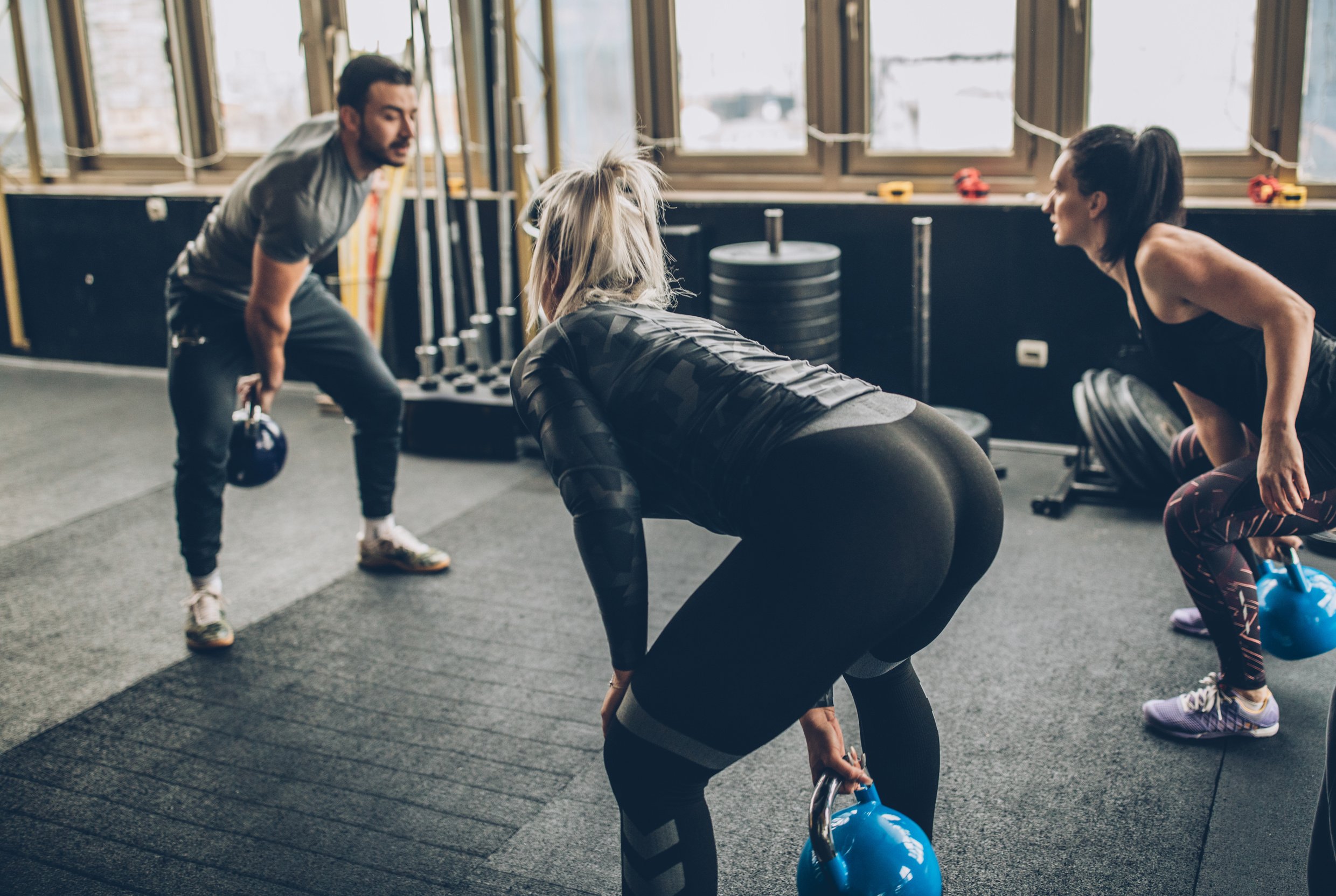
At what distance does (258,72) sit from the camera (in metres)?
4.99

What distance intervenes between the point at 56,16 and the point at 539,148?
101 inches

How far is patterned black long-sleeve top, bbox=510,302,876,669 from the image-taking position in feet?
4.00

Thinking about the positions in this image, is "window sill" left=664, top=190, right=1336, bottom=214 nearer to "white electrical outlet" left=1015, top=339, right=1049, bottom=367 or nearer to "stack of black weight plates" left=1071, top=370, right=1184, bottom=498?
"white electrical outlet" left=1015, top=339, right=1049, bottom=367

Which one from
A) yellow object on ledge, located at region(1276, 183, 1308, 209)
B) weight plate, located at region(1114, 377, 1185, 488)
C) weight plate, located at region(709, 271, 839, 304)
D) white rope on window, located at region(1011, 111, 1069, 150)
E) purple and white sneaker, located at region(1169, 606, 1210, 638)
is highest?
white rope on window, located at region(1011, 111, 1069, 150)

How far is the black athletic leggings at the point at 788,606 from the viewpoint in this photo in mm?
1146

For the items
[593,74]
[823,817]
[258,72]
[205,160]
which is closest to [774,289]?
[593,74]

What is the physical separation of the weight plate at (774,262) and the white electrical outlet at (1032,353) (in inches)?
26.2

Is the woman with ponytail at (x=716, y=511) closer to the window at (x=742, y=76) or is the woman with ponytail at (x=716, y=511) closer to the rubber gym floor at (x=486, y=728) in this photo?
the rubber gym floor at (x=486, y=728)

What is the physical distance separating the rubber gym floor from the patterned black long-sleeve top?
0.64ft

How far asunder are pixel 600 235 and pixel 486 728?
1.20m

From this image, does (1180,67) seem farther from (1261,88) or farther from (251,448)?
(251,448)

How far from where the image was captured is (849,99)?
3943mm

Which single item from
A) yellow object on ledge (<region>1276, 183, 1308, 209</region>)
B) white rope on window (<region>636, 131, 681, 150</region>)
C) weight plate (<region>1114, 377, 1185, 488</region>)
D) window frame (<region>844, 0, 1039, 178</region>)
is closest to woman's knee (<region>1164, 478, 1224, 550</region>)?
weight plate (<region>1114, 377, 1185, 488</region>)

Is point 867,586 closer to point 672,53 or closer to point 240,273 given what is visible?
point 240,273
